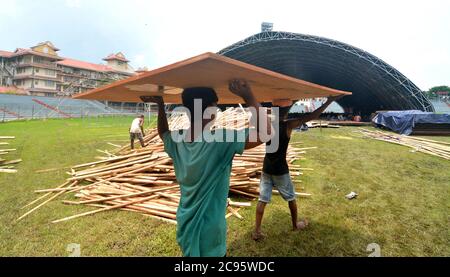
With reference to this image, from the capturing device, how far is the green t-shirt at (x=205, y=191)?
1.82 metres

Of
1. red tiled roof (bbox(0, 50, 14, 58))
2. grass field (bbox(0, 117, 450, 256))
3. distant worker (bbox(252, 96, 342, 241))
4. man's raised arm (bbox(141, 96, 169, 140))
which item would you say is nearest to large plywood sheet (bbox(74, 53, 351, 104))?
man's raised arm (bbox(141, 96, 169, 140))

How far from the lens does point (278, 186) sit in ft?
13.2

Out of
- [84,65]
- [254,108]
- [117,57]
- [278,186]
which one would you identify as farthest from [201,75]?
[117,57]

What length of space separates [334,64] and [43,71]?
53.9 m

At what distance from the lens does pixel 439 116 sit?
1736cm

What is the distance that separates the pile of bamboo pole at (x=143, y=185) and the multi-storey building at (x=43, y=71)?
154 feet

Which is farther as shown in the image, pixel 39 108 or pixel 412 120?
pixel 39 108

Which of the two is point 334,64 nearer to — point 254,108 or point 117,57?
point 254,108

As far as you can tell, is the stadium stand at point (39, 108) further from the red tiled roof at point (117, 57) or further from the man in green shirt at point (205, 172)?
the man in green shirt at point (205, 172)

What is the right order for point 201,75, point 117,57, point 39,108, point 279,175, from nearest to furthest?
point 201,75, point 279,175, point 39,108, point 117,57

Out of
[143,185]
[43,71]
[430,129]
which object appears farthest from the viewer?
[43,71]

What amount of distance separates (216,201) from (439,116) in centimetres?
2145
